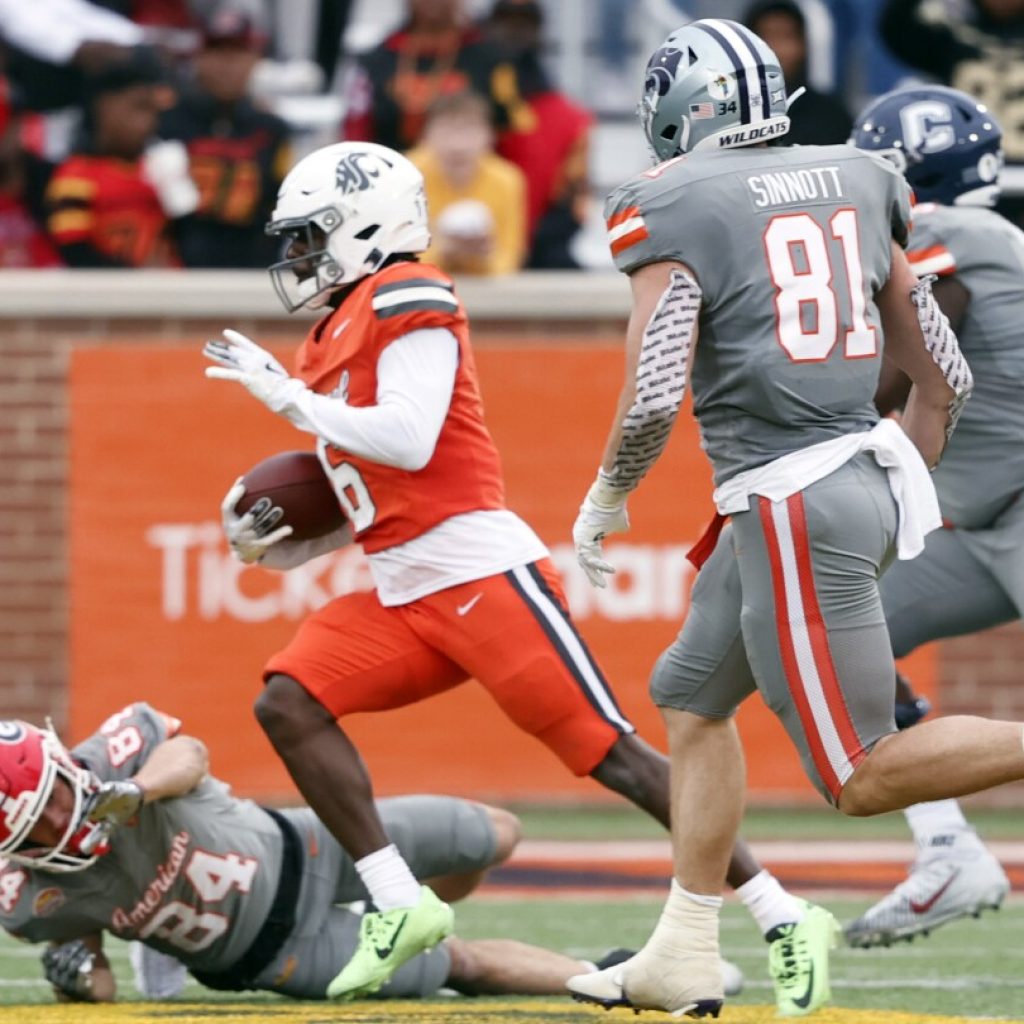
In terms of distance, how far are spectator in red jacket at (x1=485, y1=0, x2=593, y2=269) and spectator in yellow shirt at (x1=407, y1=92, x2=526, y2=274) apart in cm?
25

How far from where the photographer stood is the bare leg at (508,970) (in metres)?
5.12

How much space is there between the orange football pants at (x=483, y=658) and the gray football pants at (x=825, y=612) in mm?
790

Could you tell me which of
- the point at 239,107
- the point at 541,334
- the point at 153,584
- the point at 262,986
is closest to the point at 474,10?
the point at 239,107

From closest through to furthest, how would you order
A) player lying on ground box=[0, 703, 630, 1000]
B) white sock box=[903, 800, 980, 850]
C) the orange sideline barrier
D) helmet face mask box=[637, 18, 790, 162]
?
1. helmet face mask box=[637, 18, 790, 162]
2. player lying on ground box=[0, 703, 630, 1000]
3. white sock box=[903, 800, 980, 850]
4. the orange sideline barrier

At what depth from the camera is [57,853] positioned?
4.69m

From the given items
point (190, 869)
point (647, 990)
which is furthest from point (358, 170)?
point (647, 990)

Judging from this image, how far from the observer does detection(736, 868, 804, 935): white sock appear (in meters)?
4.68

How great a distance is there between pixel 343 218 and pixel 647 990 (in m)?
1.83

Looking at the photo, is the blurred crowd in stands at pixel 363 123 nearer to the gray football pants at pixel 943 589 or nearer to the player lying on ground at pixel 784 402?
the gray football pants at pixel 943 589

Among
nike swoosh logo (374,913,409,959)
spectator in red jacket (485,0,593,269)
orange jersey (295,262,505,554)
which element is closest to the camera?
nike swoosh logo (374,913,409,959)

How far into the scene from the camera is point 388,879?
16.0ft

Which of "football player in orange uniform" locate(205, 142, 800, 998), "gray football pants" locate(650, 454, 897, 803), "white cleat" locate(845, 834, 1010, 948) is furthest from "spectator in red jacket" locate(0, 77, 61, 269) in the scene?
"gray football pants" locate(650, 454, 897, 803)

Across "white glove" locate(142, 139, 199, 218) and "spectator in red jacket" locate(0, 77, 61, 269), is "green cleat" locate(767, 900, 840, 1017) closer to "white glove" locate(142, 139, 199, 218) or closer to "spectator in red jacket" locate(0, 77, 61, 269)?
"white glove" locate(142, 139, 199, 218)

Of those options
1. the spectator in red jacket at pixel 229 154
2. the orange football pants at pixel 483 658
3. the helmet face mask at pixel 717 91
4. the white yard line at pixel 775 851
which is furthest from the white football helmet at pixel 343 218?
the spectator in red jacket at pixel 229 154
